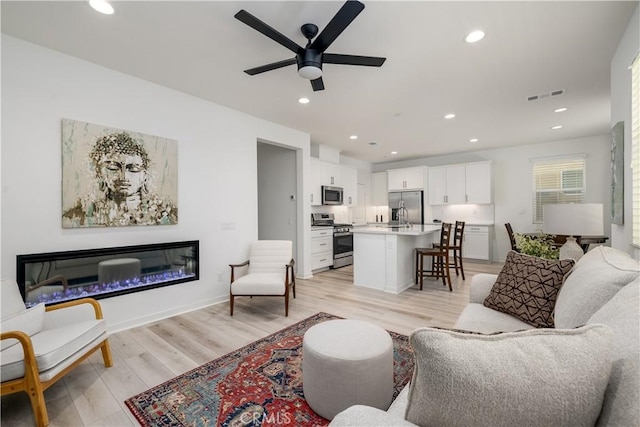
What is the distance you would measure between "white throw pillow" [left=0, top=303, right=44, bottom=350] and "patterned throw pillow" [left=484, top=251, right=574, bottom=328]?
10.9ft

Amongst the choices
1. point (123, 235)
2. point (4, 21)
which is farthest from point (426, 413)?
point (4, 21)

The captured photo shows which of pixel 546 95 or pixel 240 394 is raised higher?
pixel 546 95

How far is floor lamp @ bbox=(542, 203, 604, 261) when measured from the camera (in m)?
2.45

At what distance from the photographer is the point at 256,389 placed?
197 cm

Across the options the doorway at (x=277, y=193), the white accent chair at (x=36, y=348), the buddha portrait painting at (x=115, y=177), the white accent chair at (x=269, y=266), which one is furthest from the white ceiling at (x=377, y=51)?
the white accent chair at (x=36, y=348)

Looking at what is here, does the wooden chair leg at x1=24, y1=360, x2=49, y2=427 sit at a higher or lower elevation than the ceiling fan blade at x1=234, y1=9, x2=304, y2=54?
lower

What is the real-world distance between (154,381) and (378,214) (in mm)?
7126

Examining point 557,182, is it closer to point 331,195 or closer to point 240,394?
point 331,195

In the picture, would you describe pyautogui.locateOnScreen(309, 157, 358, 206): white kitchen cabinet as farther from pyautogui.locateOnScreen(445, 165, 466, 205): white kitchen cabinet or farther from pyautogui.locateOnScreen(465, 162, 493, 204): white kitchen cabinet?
pyautogui.locateOnScreen(465, 162, 493, 204): white kitchen cabinet

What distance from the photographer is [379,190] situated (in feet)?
27.1

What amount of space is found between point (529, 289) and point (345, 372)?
1.40 metres

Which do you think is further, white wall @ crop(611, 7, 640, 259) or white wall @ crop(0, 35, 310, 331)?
white wall @ crop(0, 35, 310, 331)

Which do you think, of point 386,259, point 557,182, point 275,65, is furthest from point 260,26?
point 557,182

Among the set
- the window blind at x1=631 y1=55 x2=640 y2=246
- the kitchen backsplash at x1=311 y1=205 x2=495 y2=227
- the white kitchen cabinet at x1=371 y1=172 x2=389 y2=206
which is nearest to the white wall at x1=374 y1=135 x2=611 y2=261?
the kitchen backsplash at x1=311 y1=205 x2=495 y2=227
